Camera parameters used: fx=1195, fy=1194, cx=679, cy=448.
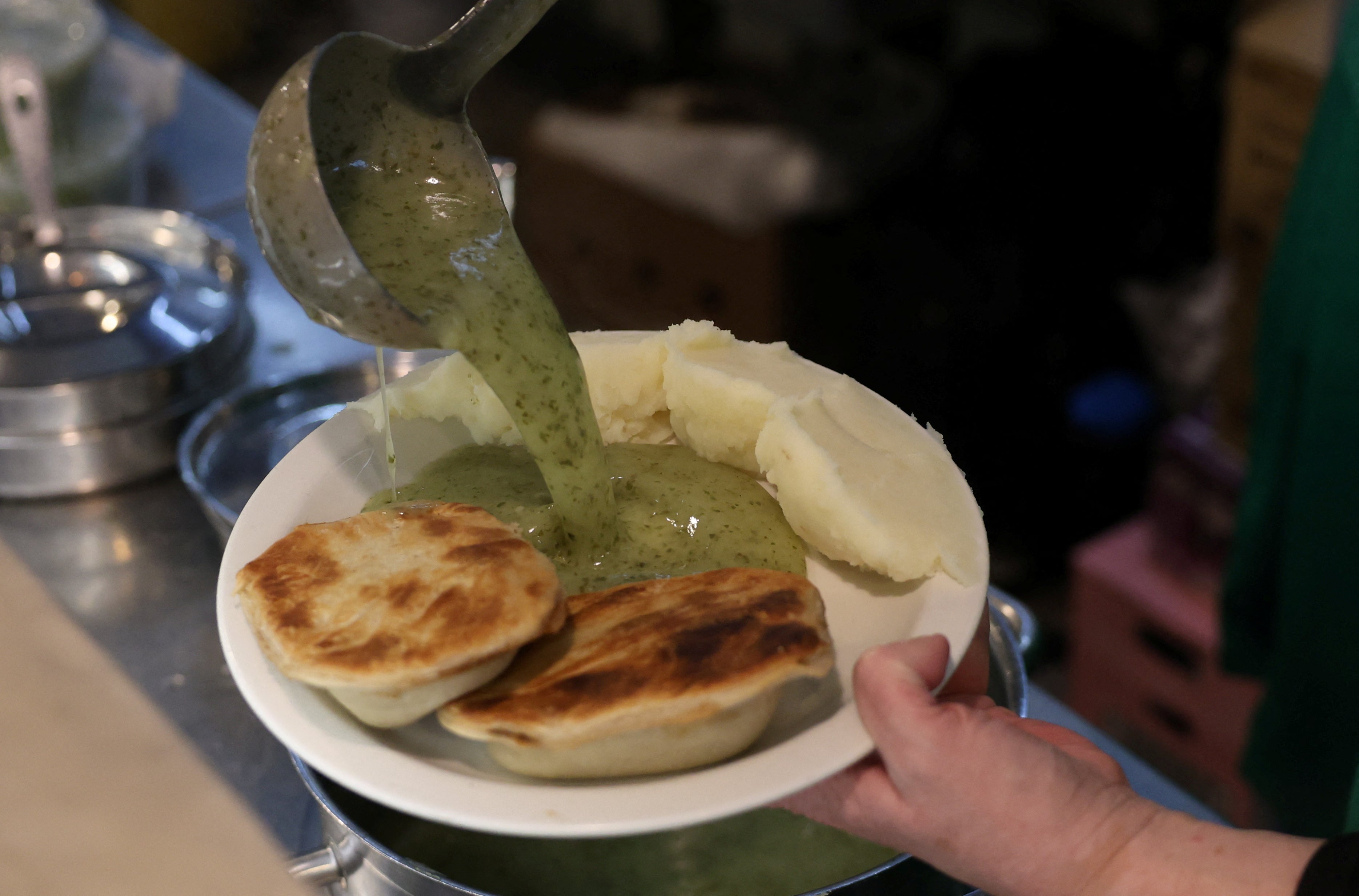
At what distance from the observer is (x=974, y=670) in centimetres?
127

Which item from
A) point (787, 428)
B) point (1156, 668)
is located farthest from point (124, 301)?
point (1156, 668)

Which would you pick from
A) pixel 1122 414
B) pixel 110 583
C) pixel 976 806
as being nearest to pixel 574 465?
pixel 976 806

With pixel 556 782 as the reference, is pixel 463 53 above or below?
above

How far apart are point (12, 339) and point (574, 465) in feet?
3.84

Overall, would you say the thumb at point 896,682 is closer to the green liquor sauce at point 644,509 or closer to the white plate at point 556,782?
the white plate at point 556,782

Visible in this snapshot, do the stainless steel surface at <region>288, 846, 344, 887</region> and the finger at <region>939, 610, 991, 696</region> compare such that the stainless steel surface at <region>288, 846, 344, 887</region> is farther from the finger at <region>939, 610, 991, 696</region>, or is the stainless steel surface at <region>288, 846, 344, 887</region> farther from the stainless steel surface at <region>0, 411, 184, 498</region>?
the stainless steel surface at <region>0, 411, 184, 498</region>

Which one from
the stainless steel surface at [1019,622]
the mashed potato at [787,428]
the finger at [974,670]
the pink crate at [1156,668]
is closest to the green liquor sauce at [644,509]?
the mashed potato at [787,428]

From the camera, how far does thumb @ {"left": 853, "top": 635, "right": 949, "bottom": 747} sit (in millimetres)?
984

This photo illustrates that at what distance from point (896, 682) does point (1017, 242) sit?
3062 millimetres

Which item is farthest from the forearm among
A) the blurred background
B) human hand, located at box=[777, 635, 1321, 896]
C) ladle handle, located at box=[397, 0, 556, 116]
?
the blurred background

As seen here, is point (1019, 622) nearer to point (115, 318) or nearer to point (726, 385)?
point (726, 385)

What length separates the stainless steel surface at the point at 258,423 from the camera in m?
1.78

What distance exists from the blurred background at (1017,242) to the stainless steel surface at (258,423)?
1.54 m

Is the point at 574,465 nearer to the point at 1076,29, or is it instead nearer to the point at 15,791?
the point at 15,791
